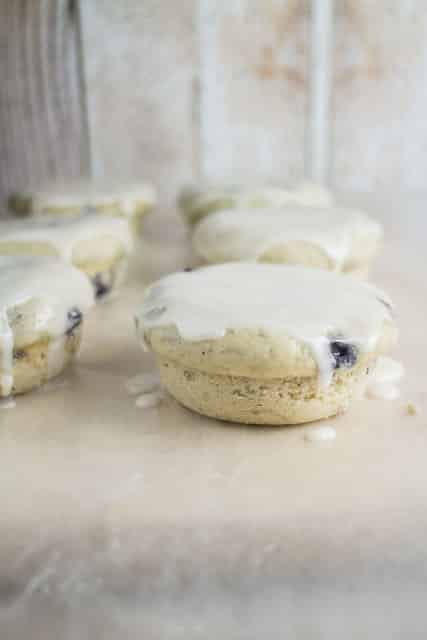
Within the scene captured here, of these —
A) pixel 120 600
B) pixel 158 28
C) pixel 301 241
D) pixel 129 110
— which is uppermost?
pixel 158 28

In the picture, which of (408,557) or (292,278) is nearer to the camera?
(408,557)

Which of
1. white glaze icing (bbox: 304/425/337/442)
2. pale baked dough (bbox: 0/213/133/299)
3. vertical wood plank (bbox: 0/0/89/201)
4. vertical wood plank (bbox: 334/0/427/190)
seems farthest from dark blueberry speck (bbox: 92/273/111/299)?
vertical wood plank (bbox: 334/0/427/190)

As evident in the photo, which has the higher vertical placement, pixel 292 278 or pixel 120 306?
pixel 292 278

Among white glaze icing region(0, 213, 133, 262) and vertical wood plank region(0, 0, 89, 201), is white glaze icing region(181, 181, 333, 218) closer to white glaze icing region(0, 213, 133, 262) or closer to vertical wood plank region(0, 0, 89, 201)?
white glaze icing region(0, 213, 133, 262)

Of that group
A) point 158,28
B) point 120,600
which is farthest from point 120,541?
point 158,28

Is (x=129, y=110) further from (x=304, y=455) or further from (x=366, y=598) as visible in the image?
(x=366, y=598)

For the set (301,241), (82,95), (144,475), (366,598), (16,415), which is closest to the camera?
(366,598)

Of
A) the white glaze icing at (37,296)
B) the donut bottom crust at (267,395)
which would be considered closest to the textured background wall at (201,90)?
the white glaze icing at (37,296)
